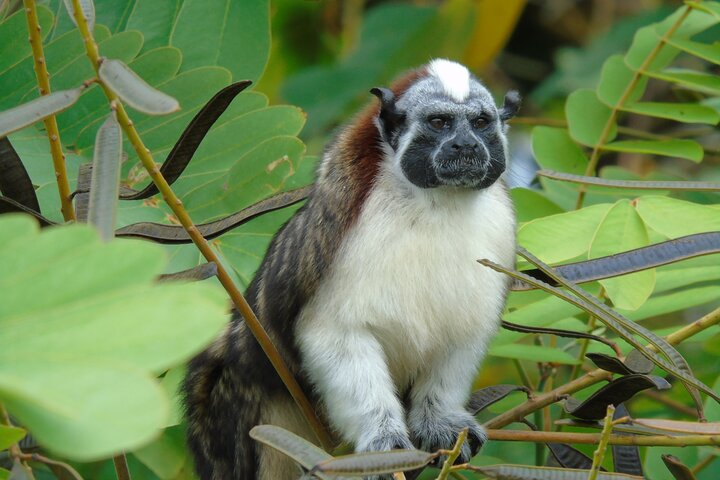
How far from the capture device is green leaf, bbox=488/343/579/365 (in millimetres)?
2807

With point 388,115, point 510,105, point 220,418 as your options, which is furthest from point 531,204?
point 220,418

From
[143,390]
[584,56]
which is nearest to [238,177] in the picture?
[143,390]

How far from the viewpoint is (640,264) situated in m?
2.21

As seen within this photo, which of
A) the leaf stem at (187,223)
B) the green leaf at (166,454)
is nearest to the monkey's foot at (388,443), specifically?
the leaf stem at (187,223)

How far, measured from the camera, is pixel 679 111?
333cm

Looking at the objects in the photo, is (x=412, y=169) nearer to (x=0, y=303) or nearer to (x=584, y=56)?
(x=0, y=303)

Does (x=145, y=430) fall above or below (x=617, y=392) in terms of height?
above

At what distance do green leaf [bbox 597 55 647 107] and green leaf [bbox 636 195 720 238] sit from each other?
2.91ft

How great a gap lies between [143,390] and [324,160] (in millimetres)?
1854

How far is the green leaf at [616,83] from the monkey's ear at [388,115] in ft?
2.78

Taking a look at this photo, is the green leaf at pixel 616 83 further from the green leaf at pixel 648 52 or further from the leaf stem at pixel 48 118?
the leaf stem at pixel 48 118

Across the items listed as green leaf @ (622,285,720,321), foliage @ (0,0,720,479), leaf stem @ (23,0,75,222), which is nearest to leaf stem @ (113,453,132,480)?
foliage @ (0,0,720,479)

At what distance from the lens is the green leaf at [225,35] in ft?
10.4

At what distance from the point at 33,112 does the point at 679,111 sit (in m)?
2.26
